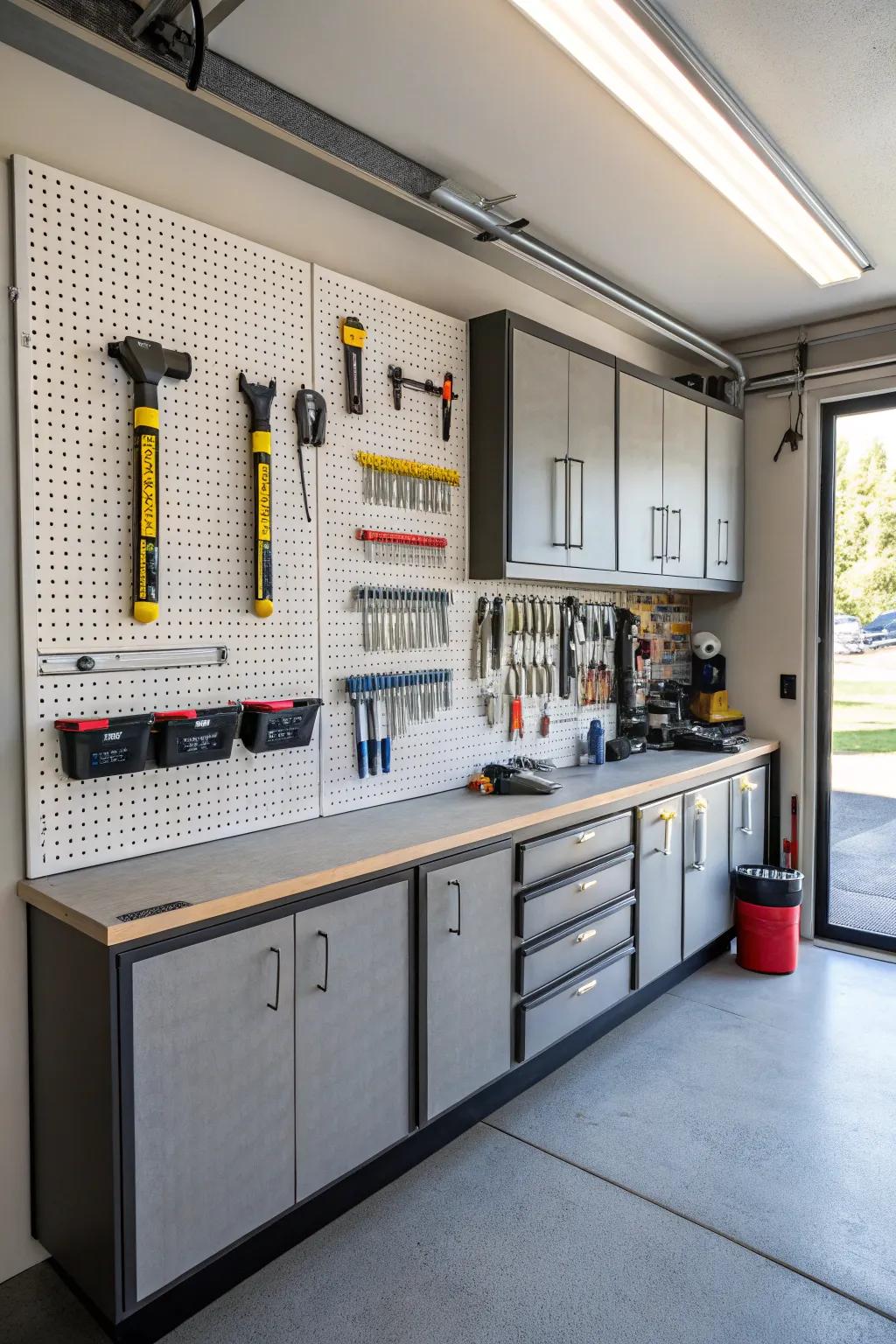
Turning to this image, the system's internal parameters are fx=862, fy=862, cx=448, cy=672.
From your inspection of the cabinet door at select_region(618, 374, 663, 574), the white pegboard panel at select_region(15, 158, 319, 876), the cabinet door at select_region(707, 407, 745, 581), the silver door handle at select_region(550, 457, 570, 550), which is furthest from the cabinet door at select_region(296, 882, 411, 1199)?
the cabinet door at select_region(707, 407, 745, 581)

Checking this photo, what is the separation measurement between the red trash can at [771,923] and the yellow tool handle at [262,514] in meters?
2.63

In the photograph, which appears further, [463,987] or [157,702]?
[463,987]

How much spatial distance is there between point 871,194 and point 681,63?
4.11 feet

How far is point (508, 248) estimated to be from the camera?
9.97 feet

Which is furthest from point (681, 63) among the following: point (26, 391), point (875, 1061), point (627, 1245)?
point (875, 1061)

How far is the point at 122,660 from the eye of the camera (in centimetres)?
208

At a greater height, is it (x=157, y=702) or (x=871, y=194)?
(x=871, y=194)

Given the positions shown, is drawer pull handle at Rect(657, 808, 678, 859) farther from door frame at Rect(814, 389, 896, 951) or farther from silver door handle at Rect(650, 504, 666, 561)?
door frame at Rect(814, 389, 896, 951)

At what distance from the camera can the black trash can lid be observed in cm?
379

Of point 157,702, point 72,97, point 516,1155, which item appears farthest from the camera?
point 516,1155

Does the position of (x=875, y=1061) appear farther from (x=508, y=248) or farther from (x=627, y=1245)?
(x=508, y=248)

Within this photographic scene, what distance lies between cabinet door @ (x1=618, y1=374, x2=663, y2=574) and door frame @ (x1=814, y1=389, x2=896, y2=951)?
1049 mm

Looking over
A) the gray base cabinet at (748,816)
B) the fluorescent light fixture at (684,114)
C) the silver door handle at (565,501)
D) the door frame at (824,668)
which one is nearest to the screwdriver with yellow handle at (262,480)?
the fluorescent light fixture at (684,114)

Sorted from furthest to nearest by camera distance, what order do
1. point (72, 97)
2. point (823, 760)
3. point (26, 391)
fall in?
point (823, 760)
point (72, 97)
point (26, 391)
